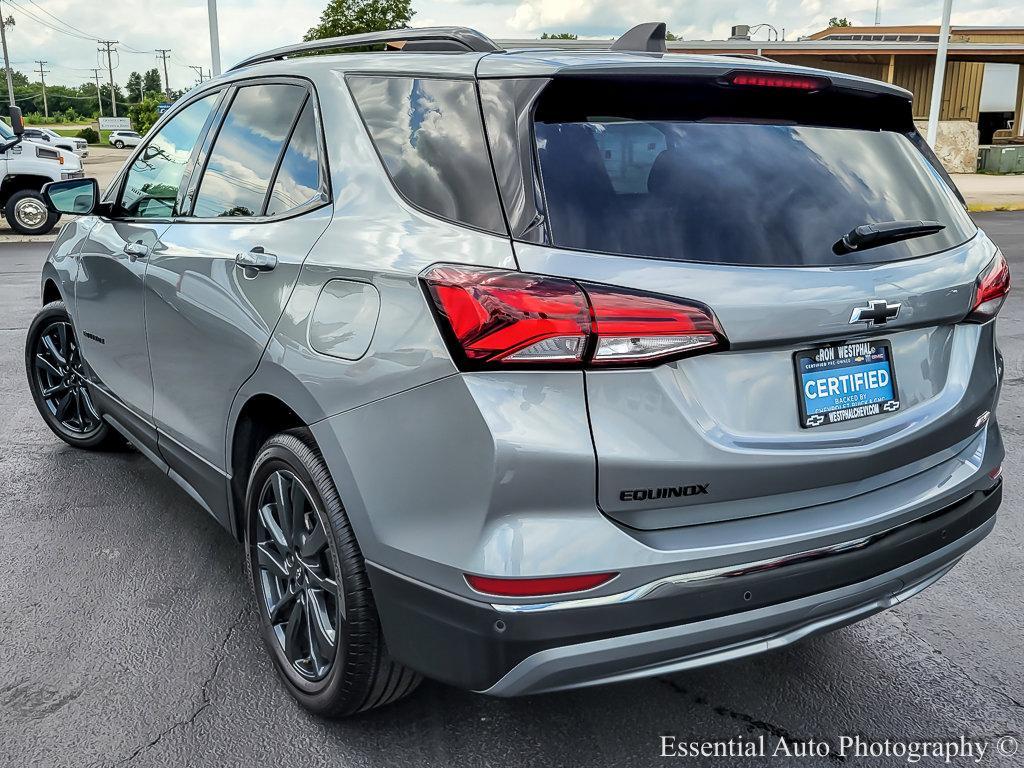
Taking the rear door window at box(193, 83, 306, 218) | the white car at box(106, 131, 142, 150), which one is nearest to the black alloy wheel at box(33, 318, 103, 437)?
the rear door window at box(193, 83, 306, 218)

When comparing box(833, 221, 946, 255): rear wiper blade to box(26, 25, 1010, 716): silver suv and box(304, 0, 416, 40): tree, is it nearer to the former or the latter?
box(26, 25, 1010, 716): silver suv

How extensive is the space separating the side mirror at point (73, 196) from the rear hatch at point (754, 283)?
2785 millimetres

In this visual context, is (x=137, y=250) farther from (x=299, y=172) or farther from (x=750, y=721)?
(x=750, y=721)

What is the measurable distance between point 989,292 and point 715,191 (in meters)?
0.92

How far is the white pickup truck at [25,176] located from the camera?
52.2 ft

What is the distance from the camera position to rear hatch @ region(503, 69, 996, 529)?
201 centimetres

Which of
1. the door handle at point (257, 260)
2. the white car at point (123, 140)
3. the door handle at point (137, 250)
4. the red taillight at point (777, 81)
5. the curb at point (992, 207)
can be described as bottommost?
the white car at point (123, 140)

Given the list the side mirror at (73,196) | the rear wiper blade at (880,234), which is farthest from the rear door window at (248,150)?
the rear wiper blade at (880,234)

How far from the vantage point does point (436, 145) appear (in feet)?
7.54

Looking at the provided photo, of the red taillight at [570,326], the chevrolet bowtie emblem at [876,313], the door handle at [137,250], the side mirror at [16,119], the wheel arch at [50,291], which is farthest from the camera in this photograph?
the side mirror at [16,119]

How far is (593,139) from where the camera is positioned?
7.17 ft

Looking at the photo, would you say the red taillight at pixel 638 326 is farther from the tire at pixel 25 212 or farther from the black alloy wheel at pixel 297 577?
the tire at pixel 25 212

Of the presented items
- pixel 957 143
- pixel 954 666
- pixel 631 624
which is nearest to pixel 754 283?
pixel 631 624

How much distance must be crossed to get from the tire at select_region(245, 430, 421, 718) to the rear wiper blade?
4.51ft
